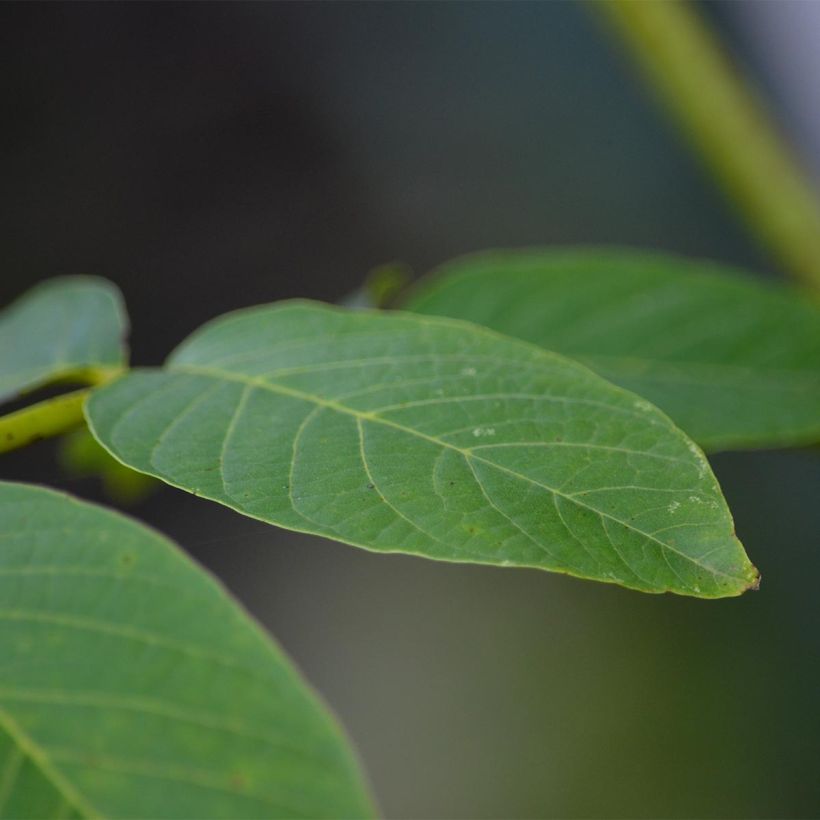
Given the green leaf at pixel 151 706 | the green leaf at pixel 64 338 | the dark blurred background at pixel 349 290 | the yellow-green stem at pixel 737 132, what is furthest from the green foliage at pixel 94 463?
the dark blurred background at pixel 349 290

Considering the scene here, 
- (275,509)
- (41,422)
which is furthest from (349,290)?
(275,509)

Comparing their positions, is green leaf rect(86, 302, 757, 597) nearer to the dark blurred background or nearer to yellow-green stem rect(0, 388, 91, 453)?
yellow-green stem rect(0, 388, 91, 453)

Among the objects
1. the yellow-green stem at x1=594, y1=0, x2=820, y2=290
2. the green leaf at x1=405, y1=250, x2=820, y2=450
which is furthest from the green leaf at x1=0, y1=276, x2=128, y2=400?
the yellow-green stem at x1=594, y1=0, x2=820, y2=290

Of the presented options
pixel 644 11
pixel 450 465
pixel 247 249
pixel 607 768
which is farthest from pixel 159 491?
pixel 450 465

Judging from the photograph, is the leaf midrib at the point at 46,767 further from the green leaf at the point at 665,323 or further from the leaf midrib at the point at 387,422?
the green leaf at the point at 665,323

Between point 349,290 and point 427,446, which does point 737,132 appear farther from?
point 349,290
